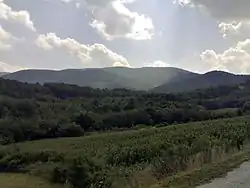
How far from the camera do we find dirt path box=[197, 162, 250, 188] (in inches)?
797

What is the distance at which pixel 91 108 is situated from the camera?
12162 cm

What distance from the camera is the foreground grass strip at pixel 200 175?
20.5 meters

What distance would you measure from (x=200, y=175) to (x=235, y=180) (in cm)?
154

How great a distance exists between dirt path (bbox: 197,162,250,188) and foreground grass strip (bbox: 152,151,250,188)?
357 mm

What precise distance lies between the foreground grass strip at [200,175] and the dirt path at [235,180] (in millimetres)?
357

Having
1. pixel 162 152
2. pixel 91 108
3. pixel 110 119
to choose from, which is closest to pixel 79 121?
pixel 110 119

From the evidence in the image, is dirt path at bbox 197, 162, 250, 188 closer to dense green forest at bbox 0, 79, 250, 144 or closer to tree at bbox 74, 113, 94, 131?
dense green forest at bbox 0, 79, 250, 144

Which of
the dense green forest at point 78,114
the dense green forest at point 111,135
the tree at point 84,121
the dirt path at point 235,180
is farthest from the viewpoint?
the tree at point 84,121

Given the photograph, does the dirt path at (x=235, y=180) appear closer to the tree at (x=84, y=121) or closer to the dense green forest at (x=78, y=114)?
the dense green forest at (x=78, y=114)

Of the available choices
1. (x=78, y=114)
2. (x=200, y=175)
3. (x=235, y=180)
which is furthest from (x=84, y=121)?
(x=235, y=180)

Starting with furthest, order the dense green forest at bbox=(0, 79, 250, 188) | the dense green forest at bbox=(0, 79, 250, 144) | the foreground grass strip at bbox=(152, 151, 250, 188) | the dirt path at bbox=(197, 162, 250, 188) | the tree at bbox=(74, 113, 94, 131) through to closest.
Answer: the tree at bbox=(74, 113, 94, 131)
the dense green forest at bbox=(0, 79, 250, 144)
the dense green forest at bbox=(0, 79, 250, 188)
the foreground grass strip at bbox=(152, 151, 250, 188)
the dirt path at bbox=(197, 162, 250, 188)

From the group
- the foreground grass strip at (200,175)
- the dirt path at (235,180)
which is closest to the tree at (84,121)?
the foreground grass strip at (200,175)

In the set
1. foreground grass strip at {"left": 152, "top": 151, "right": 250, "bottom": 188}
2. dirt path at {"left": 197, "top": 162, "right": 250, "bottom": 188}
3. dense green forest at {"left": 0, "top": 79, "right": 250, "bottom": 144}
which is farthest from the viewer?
dense green forest at {"left": 0, "top": 79, "right": 250, "bottom": 144}

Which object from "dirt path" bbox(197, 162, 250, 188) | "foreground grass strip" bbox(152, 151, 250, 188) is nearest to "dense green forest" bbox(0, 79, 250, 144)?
"foreground grass strip" bbox(152, 151, 250, 188)
